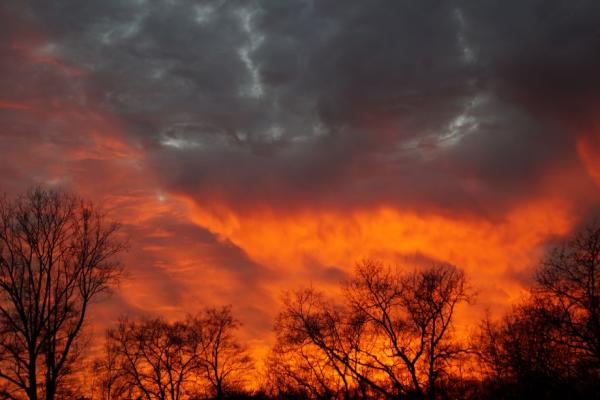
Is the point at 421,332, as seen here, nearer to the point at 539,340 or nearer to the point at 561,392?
the point at 539,340

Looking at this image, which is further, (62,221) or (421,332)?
(421,332)

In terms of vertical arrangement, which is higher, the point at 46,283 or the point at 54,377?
the point at 46,283

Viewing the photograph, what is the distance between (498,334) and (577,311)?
22.0 meters

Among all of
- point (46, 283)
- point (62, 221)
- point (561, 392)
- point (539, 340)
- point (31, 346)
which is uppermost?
point (62, 221)

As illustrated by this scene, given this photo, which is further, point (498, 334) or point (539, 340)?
point (498, 334)

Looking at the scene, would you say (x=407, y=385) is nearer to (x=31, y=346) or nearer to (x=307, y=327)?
(x=307, y=327)

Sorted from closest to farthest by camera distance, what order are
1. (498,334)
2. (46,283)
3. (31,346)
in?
1. (31,346)
2. (46,283)
3. (498,334)

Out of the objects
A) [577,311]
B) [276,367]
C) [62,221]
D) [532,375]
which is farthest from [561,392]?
[62,221]

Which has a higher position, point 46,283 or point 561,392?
point 46,283

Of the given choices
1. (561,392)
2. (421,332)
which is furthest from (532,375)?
(421,332)

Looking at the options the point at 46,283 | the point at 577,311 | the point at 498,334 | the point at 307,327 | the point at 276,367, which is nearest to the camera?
the point at 46,283

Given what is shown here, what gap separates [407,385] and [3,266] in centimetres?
2862

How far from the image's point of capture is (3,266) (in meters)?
28.8

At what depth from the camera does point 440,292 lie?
3778 centimetres
